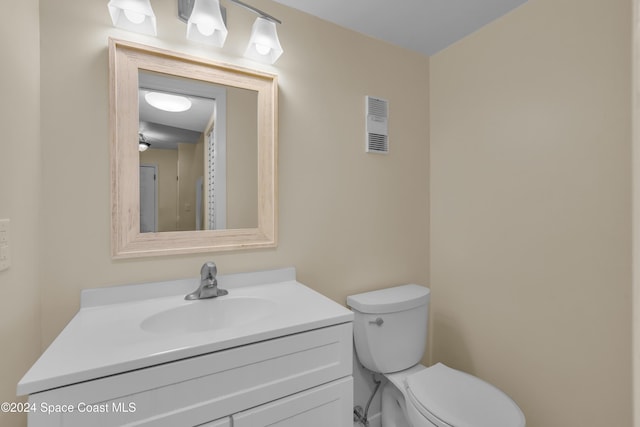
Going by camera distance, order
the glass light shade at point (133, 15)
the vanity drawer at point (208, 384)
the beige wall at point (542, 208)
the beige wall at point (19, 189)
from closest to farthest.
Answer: the vanity drawer at point (208, 384) < the beige wall at point (19, 189) < the glass light shade at point (133, 15) < the beige wall at point (542, 208)

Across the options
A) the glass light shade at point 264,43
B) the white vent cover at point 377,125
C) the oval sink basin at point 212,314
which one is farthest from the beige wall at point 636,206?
the white vent cover at point 377,125

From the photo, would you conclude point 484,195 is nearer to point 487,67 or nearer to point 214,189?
point 487,67

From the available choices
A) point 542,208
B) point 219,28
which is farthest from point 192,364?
point 542,208

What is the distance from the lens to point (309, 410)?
886 millimetres

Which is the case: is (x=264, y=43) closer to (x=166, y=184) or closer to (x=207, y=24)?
(x=207, y=24)

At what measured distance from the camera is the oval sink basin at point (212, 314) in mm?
1039

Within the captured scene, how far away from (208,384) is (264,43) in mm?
1298

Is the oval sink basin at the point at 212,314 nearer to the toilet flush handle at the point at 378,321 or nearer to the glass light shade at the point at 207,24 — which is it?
the toilet flush handle at the point at 378,321

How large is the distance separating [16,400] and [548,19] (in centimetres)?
244

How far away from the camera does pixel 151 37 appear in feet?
3.64

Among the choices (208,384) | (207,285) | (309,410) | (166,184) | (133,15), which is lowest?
(309,410)

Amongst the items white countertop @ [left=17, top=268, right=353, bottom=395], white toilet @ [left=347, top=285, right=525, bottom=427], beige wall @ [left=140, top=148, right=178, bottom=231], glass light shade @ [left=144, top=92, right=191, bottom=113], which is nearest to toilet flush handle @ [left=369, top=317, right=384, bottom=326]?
white toilet @ [left=347, top=285, right=525, bottom=427]

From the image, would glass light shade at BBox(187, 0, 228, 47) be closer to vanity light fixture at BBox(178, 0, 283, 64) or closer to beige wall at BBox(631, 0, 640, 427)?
vanity light fixture at BBox(178, 0, 283, 64)

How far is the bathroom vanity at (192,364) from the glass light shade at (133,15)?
3.21 ft
